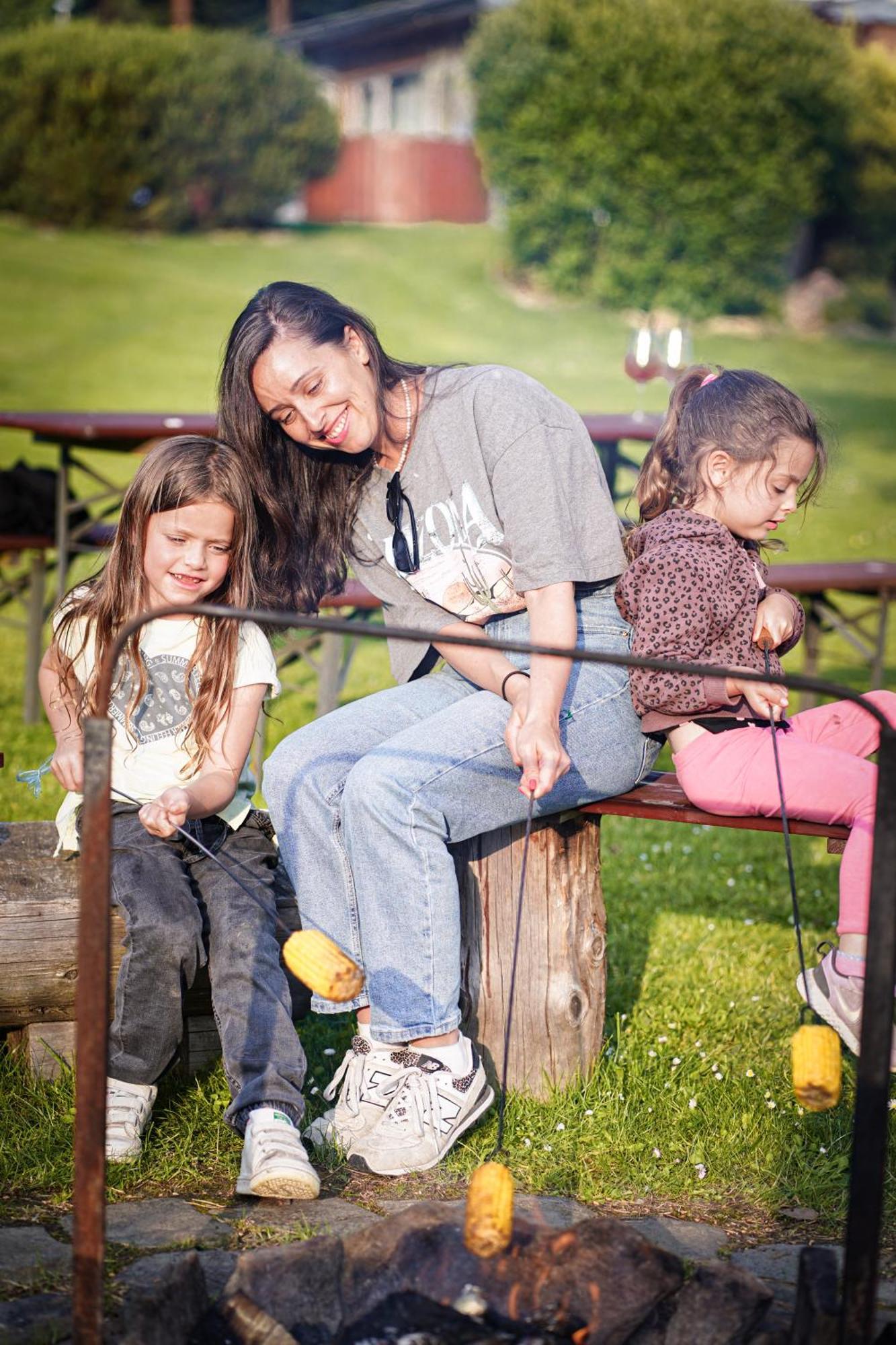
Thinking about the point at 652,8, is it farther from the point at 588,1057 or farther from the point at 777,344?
the point at 588,1057

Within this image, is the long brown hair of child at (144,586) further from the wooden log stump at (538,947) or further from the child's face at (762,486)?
the child's face at (762,486)

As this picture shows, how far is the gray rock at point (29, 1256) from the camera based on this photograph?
213cm

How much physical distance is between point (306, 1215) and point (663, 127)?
17636 millimetres

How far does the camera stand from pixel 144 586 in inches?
114

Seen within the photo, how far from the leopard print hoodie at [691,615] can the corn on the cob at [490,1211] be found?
108 cm

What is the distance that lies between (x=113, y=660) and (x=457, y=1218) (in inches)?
36.1

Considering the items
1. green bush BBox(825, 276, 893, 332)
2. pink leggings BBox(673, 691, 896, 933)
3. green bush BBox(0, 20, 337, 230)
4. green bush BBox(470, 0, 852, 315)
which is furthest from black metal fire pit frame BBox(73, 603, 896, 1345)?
green bush BBox(0, 20, 337, 230)

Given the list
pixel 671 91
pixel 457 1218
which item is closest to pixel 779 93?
pixel 671 91

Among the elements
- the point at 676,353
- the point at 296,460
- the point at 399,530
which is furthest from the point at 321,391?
the point at 676,353

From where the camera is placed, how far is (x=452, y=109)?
24.9 m

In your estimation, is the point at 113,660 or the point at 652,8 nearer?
the point at 113,660

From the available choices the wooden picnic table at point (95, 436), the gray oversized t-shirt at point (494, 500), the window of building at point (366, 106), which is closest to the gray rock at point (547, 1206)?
the gray oversized t-shirt at point (494, 500)

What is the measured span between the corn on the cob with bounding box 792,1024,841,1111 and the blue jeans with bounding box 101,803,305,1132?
1.02 metres

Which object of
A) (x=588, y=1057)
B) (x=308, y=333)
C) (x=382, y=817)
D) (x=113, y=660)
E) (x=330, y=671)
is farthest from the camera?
(x=330, y=671)
